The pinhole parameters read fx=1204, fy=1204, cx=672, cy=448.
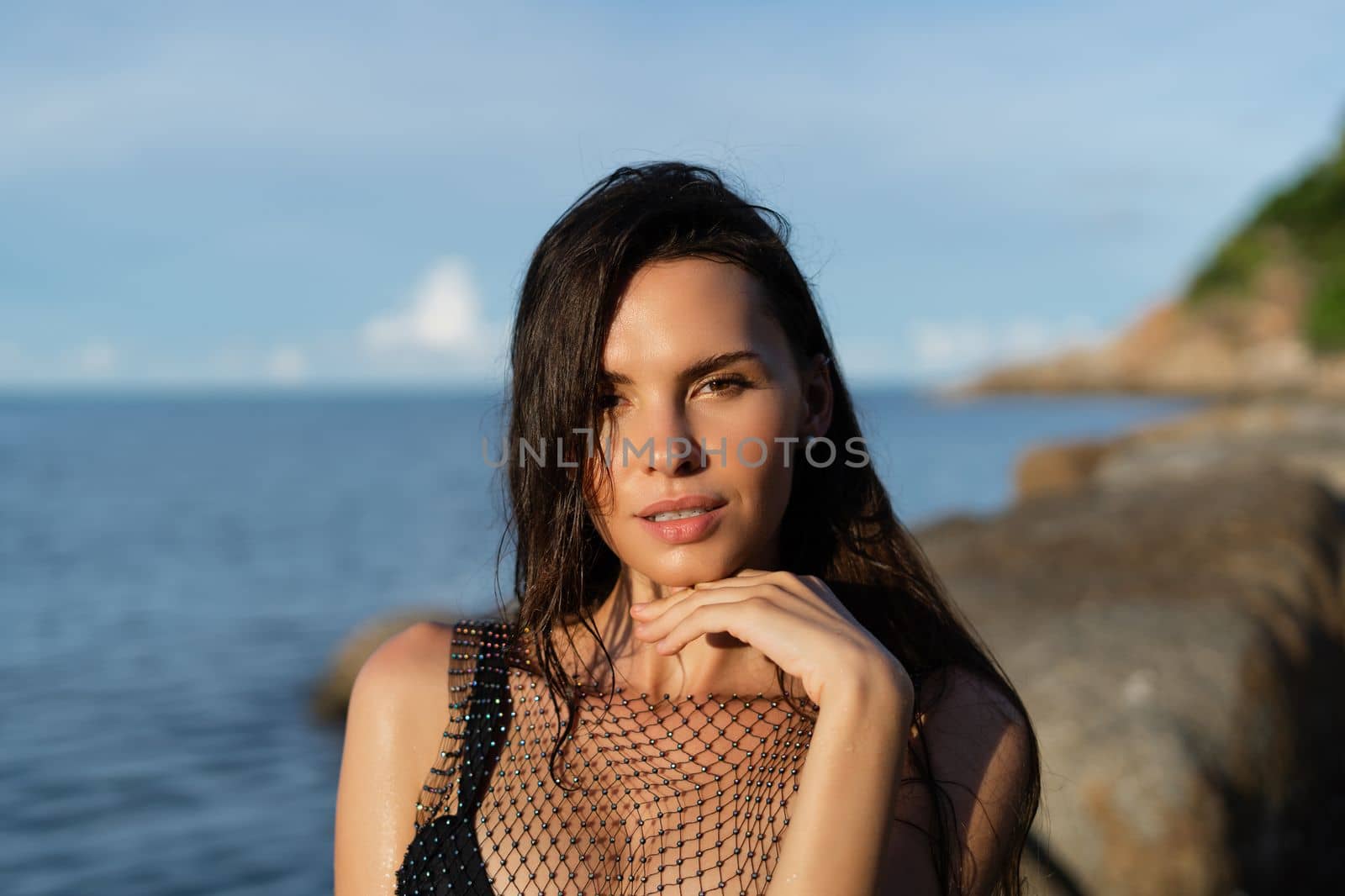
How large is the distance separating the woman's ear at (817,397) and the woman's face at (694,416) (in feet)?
A: 0.63

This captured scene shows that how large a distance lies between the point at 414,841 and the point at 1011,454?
48847mm

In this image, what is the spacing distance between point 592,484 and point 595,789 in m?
0.64

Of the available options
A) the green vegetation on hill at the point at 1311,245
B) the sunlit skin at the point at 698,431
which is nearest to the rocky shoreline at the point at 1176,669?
the sunlit skin at the point at 698,431

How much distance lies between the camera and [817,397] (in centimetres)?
269

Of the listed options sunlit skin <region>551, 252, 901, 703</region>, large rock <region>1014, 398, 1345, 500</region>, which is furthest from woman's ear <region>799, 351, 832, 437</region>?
large rock <region>1014, 398, 1345, 500</region>

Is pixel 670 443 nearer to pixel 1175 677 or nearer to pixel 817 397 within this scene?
pixel 817 397

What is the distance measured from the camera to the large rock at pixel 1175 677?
4.38m

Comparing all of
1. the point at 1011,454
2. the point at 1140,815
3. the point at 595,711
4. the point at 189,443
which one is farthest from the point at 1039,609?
the point at 189,443

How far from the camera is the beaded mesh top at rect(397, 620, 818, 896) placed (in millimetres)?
2346

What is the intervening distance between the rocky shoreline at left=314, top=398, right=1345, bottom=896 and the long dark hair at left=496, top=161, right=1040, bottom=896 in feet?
4.47

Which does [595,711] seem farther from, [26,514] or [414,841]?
[26,514]

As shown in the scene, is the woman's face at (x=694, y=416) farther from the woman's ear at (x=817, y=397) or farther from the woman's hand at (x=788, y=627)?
the woman's ear at (x=817, y=397)

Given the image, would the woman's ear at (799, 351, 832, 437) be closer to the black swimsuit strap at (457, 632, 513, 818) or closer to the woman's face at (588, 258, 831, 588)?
the woman's face at (588, 258, 831, 588)

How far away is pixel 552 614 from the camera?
266cm
